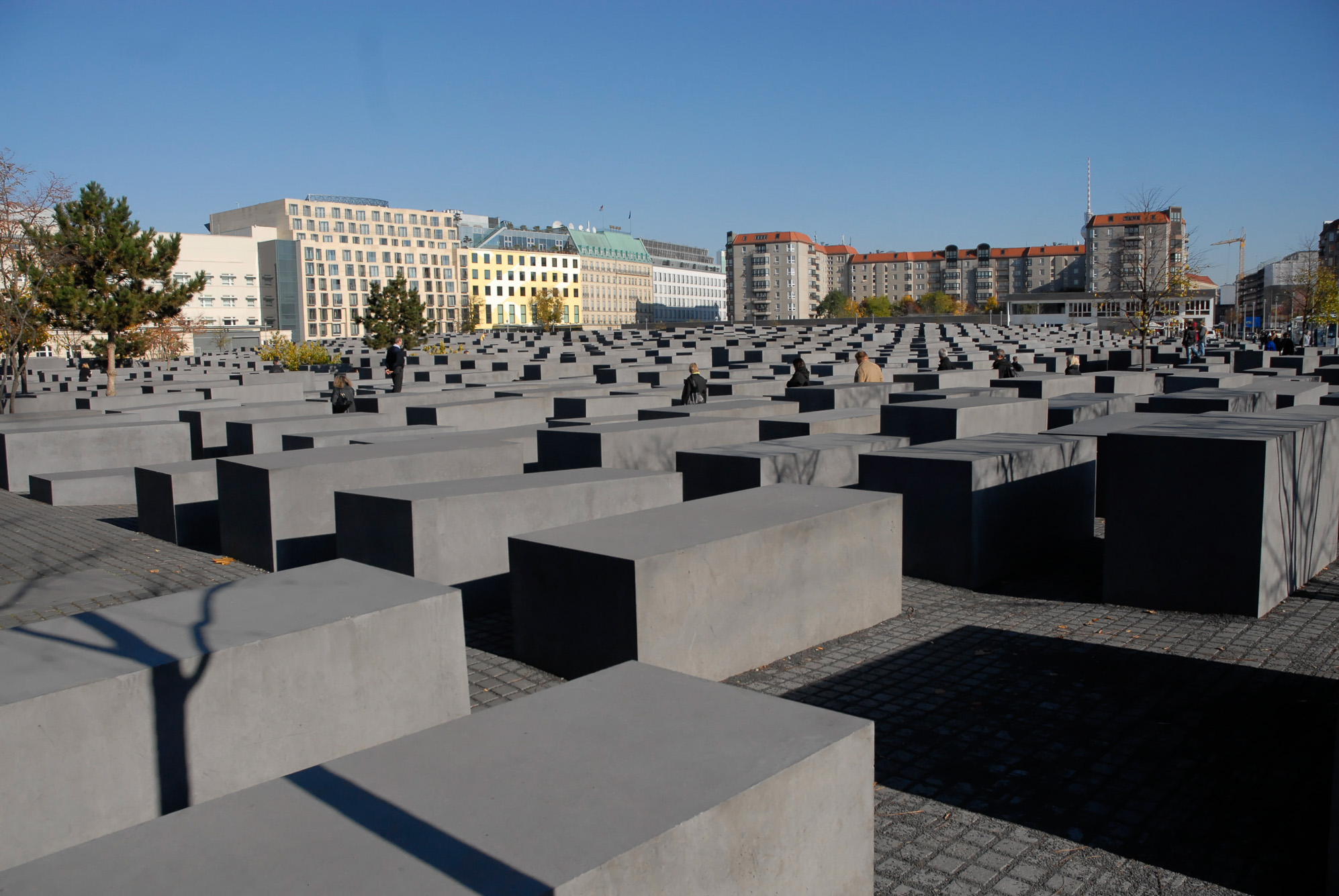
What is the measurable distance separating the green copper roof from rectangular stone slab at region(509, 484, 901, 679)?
5882 inches

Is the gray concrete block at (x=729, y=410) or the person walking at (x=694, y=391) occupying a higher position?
the person walking at (x=694, y=391)

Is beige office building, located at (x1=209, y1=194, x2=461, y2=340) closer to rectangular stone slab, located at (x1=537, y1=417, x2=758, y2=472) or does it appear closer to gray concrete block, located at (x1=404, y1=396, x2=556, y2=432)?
gray concrete block, located at (x1=404, y1=396, x2=556, y2=432)

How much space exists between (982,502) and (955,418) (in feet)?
10.3

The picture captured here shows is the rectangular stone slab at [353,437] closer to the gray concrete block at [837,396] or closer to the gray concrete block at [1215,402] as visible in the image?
the gray concrete block at [837,396]

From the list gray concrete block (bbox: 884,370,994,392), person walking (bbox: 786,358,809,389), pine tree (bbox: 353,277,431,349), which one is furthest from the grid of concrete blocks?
pine tree (bbox: 353,277,431,349)

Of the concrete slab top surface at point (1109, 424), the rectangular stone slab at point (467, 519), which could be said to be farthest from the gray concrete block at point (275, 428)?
the concrete slab top surface at point (1109, 424)

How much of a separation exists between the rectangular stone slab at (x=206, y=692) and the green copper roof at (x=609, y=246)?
151 meters

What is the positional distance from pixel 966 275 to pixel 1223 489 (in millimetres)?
172041

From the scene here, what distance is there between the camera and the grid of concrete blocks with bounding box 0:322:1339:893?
2656 mm

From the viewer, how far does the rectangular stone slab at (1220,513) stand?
21.4ft

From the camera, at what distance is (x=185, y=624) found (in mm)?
4586

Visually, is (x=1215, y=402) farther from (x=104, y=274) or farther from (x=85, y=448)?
(x=104, y=274)

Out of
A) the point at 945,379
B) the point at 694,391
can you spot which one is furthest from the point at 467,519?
the point at 945,379

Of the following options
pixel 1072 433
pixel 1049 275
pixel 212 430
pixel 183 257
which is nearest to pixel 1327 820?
pixel 1072 433
